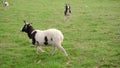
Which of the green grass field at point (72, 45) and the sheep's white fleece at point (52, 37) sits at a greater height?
the sheep's white fleece at point (52, 37)

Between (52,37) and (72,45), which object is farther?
(72,45)

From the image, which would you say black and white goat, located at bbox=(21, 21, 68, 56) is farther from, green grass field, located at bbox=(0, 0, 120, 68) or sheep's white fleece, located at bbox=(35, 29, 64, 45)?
green grass field, located at bbox=(0, 0, 120, 68)

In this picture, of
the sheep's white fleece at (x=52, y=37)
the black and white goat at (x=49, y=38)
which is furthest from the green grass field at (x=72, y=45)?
the sheep's white fleece at (x=52, y=37)

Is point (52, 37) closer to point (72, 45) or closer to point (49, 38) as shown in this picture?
point (49, 38)

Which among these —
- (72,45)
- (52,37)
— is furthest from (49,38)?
(72,45)

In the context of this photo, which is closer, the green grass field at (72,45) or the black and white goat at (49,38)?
the green grass field at (72,45)

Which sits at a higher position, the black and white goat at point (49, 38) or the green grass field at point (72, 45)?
the black and white goat at point (49, 38)

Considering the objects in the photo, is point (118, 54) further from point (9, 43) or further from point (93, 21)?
point (93, 21)

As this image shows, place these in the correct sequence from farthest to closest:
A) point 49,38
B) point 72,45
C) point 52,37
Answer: point 72,45, point 49,38, point 52,37

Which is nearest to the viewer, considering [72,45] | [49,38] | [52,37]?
[52,37]

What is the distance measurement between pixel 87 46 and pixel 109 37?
3.07 m

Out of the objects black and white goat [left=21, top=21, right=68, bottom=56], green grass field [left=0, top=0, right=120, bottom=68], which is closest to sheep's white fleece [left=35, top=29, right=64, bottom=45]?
black and white goat [left=21, top=21, right=68, bottom=56]

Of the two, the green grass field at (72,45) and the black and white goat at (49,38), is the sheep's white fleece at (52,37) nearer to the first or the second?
the black and white goat at (49,38)

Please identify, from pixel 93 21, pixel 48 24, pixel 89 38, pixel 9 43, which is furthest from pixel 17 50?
pixel 93 21
